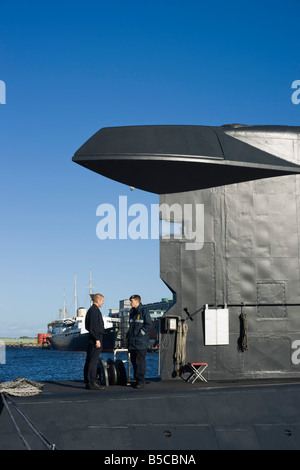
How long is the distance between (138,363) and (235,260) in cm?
249

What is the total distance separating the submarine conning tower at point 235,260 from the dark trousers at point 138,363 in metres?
0.66

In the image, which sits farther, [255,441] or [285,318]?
[285,318]

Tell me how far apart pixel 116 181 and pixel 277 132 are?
314 cm

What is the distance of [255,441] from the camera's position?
731cm

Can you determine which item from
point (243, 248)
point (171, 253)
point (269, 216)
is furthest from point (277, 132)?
point (171, 253)

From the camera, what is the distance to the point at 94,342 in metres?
9.29

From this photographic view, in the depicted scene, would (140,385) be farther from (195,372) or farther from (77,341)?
(77,341)

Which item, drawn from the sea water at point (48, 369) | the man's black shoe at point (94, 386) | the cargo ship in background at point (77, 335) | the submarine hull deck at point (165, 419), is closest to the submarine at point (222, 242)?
the man's black shoe at point (94, 386)

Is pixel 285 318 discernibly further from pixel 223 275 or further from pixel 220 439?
pixel 220 439

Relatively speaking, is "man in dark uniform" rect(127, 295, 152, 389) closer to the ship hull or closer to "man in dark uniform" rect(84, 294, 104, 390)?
"man in dark uniform" rect(84, 294, 104, 390)

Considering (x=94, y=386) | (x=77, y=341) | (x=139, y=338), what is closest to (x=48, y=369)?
A: (x=77, y=341)

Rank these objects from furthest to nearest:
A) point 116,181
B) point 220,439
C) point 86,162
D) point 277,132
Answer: point 277,132, point 116,181, point 86,162, point 220,439
